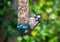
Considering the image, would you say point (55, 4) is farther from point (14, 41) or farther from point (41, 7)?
point (14, 41)

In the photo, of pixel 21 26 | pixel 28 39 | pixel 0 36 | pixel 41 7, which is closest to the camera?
pixel 21 26

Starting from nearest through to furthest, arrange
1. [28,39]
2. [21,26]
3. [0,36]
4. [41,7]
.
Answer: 1. [21,26]
2. [28,39]
3. [41,7]
4. [0,36]

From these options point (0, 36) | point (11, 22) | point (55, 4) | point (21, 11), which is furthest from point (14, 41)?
point (21, 11)

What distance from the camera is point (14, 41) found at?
113 inches

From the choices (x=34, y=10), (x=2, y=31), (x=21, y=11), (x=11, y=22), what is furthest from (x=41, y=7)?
(x=21, y=11)

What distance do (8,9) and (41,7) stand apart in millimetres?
352

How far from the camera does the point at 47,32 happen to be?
2547mm

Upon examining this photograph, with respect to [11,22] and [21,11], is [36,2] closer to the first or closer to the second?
[11,22]

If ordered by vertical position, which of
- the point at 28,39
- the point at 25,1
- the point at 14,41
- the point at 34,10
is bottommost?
the point at 14,41

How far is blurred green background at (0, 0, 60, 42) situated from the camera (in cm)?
245

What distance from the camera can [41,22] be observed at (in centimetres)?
256

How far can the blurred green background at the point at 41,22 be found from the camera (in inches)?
96.4

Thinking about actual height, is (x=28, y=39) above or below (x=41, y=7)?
below

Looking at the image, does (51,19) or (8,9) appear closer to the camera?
(8,9)
